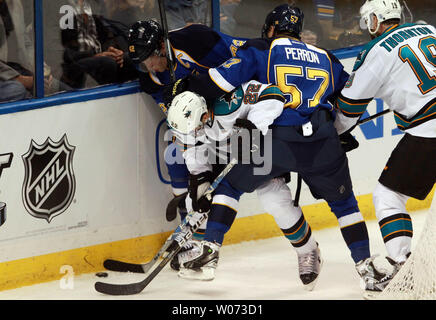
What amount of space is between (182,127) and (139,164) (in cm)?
83

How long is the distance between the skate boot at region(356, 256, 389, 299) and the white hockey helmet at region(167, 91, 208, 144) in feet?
3.02

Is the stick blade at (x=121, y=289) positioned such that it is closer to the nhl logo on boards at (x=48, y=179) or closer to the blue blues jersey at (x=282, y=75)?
the nhl logo on boards at (x=48, y=179)

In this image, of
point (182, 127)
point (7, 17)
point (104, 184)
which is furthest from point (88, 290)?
point (7, 17)

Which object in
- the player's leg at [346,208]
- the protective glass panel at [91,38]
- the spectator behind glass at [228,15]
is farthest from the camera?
the spectator behind glass at [228,15]

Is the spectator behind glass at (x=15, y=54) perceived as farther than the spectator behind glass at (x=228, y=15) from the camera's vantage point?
No

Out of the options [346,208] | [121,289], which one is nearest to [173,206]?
[121,289]

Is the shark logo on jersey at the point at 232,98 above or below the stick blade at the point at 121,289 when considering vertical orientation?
above

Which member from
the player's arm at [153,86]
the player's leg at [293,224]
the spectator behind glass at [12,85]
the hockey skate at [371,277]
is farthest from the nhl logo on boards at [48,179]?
the hockey skate at [371,277]

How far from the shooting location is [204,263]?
4156 millimetres

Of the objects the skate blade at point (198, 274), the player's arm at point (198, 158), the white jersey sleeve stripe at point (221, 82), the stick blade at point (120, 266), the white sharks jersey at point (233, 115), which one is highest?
the white jersey sleeve stripe at point (221, 82)

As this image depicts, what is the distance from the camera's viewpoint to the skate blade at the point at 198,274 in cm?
419

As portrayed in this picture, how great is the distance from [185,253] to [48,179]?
764mm

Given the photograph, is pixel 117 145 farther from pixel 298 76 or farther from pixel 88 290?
pixel 298 76

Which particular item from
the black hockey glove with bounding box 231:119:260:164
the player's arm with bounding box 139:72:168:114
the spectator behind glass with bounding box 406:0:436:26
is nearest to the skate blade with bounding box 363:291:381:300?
the black hockey glove with bounding box 231:119:260:164
